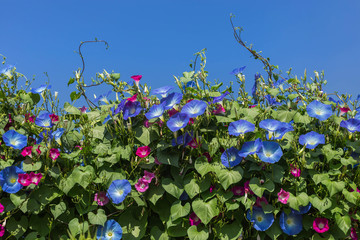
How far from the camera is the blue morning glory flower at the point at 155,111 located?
287 centimetres

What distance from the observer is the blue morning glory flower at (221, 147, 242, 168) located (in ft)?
9.14

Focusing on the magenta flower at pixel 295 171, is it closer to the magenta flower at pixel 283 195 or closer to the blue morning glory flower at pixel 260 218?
the magenta flower at pixel 283 195

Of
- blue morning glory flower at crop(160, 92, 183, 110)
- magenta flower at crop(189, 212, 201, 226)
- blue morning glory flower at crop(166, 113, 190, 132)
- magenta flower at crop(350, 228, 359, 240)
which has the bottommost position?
magenta flower at crop(350, 228, 359, 240)

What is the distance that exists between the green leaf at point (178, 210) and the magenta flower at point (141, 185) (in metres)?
0.25

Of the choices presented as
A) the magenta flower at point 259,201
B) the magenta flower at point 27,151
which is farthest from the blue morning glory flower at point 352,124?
the magenta flower at point 27,151

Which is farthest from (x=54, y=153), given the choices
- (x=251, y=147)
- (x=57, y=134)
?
(x=251, y=147)

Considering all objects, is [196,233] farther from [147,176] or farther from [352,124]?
[352,124]

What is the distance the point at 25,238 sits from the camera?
314 centimetres

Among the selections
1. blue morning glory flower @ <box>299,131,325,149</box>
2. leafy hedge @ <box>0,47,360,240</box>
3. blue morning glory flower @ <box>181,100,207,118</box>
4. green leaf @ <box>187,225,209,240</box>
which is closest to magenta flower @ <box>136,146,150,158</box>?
leafy hedge @ <box>0,47,360,240</box>

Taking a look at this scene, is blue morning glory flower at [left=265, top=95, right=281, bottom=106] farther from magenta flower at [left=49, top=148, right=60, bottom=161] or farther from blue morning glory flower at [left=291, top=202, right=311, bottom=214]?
magenta flower at [left=49, top=148, right=60, bottom=161]

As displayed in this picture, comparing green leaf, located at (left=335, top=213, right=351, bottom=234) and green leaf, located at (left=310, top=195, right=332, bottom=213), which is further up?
green leaf, located at (left=310, top=195, right=332, bottom=213)

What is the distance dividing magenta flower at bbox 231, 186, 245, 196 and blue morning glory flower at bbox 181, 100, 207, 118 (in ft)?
2.10

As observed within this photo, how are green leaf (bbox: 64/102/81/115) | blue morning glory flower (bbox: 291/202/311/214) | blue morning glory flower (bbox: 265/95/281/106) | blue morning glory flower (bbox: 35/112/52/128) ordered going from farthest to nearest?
blue morning glory flower (bbox: 265/95/281/106) < green leaf (bbox: 64/102/81/115) < blue morning glory flower (bbox: 35/112/52/128) < blue morning glory flower (bbox: 291/202/311/214)

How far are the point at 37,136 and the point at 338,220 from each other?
2640 millimetres
